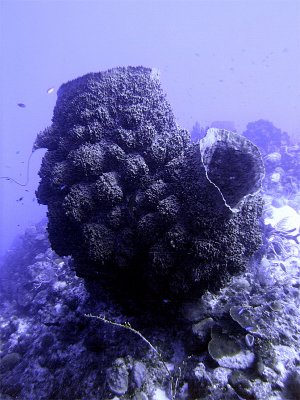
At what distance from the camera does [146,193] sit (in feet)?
12.4

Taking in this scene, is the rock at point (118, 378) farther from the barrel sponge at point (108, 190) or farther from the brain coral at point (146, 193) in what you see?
the barrel sponge at point (108, 190)

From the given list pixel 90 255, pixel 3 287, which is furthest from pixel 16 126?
pixel 90 255

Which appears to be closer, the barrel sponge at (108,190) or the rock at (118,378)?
the rock at (118,378)


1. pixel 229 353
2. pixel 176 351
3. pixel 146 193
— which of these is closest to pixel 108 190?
pixel 146 193

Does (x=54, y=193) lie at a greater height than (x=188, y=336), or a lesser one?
greater

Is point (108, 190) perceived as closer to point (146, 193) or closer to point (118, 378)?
point (146, 193)

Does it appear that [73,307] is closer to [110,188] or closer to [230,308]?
[110,188]

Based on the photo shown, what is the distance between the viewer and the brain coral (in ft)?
11.2

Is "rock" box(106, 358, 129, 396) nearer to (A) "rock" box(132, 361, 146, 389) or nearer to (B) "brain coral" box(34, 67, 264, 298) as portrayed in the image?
(A) "rock" box(132, 361, 146, 389)

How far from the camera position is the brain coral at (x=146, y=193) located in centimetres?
343

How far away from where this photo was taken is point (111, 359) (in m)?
3.64

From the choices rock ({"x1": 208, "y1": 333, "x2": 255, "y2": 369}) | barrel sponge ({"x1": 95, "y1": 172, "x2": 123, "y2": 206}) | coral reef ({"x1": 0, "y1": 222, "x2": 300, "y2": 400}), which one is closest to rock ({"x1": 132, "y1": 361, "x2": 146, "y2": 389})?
coral reef ({"x1": 0, "y1": 222, "x2": 300, "y2": 400})

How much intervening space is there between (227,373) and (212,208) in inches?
74.4

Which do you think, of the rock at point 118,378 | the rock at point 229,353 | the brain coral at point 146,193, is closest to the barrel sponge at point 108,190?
the brain coral at point 146,193
